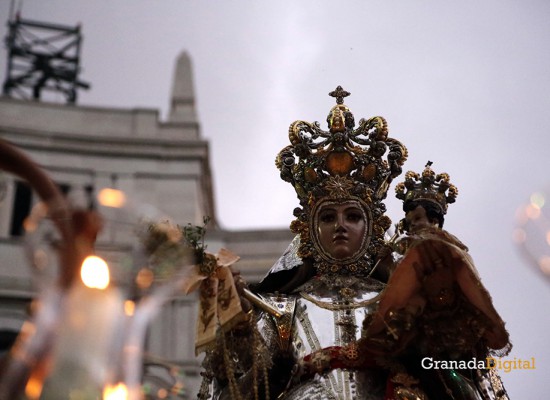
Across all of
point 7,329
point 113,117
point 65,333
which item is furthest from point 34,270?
point 113,117

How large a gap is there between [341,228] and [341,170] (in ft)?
2.12

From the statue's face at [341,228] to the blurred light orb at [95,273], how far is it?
371cm

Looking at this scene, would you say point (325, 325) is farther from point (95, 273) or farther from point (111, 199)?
point (95, 273)

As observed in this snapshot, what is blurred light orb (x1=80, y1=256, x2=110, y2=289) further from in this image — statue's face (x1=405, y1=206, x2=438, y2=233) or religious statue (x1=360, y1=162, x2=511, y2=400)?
statue's face (x1=405, y1=206, x2=438, y2=233)

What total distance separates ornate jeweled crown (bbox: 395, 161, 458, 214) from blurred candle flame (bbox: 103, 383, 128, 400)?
12.7 ft

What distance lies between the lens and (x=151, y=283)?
6832 mm

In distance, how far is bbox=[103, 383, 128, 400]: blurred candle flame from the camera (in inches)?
230

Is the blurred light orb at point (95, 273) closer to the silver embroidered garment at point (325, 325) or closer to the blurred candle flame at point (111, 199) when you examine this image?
the blurred candle flame at point (111, 199)

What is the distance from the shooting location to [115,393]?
19.2ft

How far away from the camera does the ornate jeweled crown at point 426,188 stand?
9.16 metres

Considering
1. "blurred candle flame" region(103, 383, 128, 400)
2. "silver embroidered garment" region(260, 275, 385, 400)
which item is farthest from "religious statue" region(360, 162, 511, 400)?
"blurred candle flame" region(103, 383, 128, 400)

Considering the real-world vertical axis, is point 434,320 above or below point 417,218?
below

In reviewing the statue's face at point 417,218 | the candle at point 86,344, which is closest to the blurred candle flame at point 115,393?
the candle at point 86,344

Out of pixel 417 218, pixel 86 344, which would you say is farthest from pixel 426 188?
pixel 86 344
